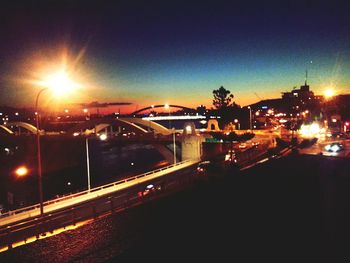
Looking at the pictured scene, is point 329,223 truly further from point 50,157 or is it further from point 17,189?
point 50,157

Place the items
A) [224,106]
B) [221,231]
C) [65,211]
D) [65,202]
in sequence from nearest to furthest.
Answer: [221,231] → [65,211] → [65,202] → [224,106]

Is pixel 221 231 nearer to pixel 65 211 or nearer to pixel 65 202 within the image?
pixel 65 211

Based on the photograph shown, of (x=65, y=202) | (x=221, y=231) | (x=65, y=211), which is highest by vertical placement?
(x=221, y=231)

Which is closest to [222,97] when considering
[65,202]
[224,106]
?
[224,106]

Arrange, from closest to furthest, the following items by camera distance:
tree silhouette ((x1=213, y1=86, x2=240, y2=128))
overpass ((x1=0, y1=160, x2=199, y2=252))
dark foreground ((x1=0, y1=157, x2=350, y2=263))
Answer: dark foreground ((x1=0, y1=157, x2=350, y2=263)) → overpass ((x1=0, y1=160, x2=199, y2=252)) → tree silhouette ((x1=213, y1=86, x2=240, y2=128))

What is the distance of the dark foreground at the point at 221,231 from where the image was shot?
9.42 meters

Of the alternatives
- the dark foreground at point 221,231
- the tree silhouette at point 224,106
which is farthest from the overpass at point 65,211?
the tree silhouette at point 224,106

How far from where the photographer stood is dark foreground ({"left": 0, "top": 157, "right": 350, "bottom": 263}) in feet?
30.9

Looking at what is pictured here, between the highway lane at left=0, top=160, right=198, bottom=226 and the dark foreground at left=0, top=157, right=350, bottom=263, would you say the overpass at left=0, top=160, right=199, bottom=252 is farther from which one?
the dark foreground at left=0, top=157, right=350, bottom=263

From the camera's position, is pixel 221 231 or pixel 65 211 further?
pixel 65 211

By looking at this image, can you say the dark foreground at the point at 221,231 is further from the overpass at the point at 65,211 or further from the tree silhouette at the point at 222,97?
the tree silhouette at the point at 222,97

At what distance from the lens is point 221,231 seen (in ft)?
36.7

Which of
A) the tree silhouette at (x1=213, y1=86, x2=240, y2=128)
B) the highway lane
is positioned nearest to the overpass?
the highway lane

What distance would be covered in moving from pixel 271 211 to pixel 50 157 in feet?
226
